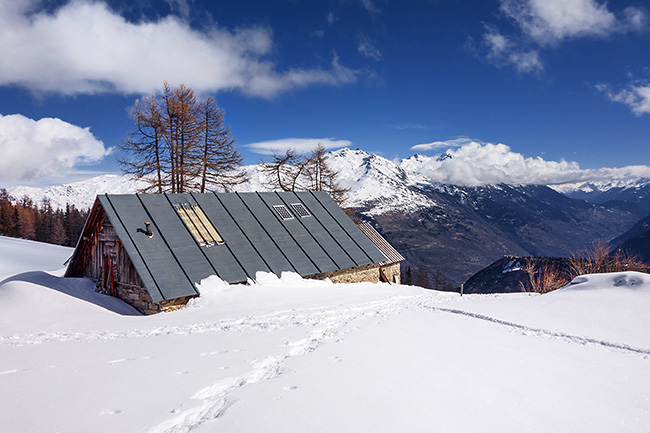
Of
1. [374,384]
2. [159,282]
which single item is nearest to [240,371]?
[374,384]

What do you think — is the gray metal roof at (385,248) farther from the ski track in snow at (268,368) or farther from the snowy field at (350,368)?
the snowy field at (350,368)

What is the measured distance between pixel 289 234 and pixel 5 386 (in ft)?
47.4

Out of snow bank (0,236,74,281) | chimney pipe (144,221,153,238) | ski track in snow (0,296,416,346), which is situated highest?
chimney pipe (144,221,153,238)

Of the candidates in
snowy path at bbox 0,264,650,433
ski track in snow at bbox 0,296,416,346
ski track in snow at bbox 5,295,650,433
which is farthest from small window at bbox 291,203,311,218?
snowy path at bbox 0,264,650,433

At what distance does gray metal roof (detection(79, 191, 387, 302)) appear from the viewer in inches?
568

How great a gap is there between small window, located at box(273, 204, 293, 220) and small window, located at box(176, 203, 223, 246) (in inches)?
178

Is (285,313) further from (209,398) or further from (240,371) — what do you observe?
(209,398)

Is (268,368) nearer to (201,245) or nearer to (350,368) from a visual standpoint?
(350,368)

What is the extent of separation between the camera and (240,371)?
582 cm

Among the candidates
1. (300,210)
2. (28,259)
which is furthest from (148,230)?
(28,259)

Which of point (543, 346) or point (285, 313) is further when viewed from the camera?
point (285, 313)

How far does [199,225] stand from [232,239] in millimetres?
1719

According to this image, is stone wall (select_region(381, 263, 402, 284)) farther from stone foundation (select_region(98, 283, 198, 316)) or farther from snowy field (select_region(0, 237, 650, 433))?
stone foundation (select_region(98, 283, 198, 316))

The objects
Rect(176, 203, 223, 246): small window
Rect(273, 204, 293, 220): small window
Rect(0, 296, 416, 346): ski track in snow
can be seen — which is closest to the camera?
Rect(0, 296, 416, 346): ski track in snow
